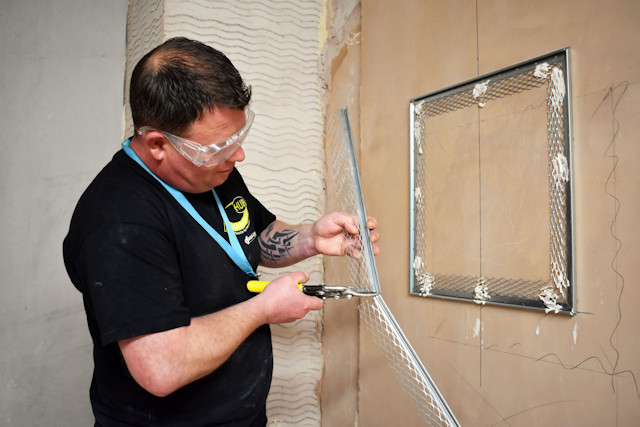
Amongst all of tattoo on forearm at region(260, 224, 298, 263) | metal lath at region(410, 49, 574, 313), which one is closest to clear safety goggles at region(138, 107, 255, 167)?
tattoo on forearm at region(260, 224, 298, 263)

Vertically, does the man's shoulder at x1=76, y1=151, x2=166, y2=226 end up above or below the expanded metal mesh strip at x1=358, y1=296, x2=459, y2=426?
above

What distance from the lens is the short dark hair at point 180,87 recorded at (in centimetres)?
95

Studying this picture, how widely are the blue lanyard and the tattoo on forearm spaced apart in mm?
246

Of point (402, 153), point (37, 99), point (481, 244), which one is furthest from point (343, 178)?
point (37, 99)

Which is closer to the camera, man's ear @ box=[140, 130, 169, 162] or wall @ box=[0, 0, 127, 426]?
man's ear @ box=[140, 130, 169, 162]

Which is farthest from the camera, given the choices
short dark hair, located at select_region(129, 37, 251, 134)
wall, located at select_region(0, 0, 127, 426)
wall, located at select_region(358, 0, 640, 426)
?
wall, located at select_region(0, 0, 127, 426)

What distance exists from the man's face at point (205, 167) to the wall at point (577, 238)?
0.88 meters

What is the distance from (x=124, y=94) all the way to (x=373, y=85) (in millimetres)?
1326

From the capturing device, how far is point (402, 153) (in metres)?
1.76

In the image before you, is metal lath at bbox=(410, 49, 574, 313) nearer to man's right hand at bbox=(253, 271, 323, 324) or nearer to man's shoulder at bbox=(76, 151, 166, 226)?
man's right hand at bbox=(253, 271, 323, 324)

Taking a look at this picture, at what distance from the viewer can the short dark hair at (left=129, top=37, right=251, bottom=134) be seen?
3.11ft

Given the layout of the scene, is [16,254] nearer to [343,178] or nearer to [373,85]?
[343,178]

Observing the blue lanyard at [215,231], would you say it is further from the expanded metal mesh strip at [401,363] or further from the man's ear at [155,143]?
the expanded metal mesh strip at [401,363]

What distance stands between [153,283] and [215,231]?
1.01ft
